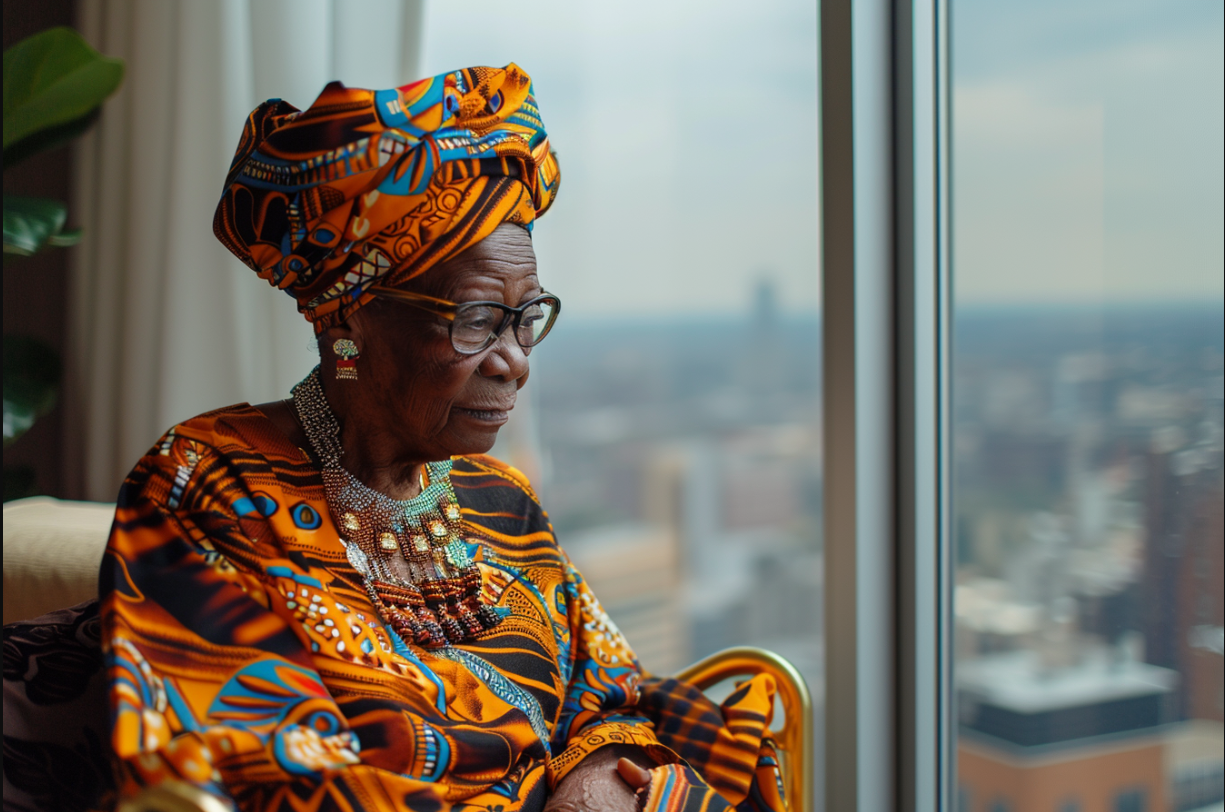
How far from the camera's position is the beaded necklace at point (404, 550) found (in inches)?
43.4

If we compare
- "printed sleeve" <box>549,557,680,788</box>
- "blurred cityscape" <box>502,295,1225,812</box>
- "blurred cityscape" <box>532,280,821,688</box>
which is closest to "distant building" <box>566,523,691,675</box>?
"blurred cityscape" <box>532,280,821,688</box>

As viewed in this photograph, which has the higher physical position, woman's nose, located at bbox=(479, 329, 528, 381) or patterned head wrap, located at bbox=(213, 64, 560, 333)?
patterned head wrap, located at bbox=(213, 64, 560, 333)

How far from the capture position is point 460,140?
1050 millimetres

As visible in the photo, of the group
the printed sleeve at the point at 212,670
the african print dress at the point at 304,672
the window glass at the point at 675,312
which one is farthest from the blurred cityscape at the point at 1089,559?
the printed sleeve at the point at 212,670

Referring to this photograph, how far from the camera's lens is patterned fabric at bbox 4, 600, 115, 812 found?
1.02m

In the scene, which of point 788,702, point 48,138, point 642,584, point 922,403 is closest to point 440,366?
point 788,702

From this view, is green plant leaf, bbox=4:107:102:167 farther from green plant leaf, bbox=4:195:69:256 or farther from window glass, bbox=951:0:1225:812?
window glass, bbox=951:0:1225:812

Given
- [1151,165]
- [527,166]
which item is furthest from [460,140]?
[1151,165]

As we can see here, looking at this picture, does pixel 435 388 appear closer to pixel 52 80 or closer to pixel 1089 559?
pixel 1089 559

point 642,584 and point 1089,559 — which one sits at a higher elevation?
point 1089,559

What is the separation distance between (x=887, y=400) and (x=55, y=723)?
1.43 metres

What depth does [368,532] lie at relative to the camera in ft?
3.71

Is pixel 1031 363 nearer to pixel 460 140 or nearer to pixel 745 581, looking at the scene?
pixel 460 140

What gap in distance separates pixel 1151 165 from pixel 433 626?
4.10ft
